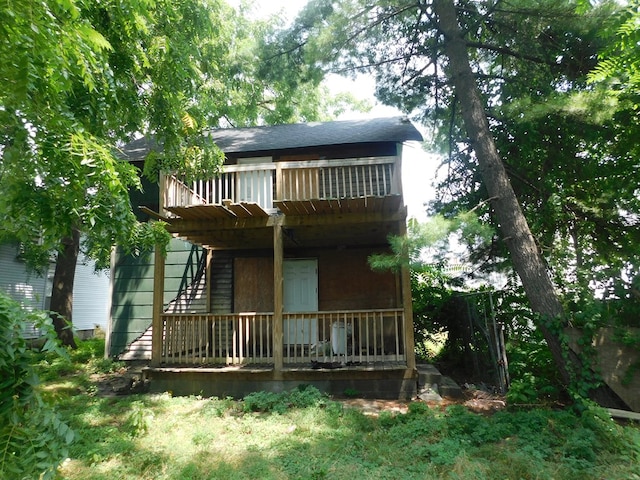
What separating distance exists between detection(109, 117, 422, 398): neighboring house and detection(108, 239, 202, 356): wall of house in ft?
0.09

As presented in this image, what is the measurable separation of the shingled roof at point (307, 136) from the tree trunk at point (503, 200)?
7.46 ft

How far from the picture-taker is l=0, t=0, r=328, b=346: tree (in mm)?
2994

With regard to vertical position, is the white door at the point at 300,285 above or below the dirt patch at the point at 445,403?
above

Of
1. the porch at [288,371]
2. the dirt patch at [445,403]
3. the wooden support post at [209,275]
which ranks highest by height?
the wooden support post at [209,275]

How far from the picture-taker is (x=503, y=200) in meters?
6.49

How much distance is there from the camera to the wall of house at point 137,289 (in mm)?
9961

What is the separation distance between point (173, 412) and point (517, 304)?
6665 millimetres

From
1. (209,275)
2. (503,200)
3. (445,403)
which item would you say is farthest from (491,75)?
(209,275)

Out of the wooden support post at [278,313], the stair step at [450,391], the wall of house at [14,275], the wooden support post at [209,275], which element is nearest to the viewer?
the stair step at [450,391]

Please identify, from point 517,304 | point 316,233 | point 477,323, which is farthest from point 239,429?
point 517,304

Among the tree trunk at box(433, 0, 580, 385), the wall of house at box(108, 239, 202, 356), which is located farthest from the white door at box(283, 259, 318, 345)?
the tree trunk at box(433, 0, 580, 385)

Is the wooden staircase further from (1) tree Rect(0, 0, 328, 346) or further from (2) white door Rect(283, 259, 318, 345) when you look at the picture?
(1) tree Rect(0, 0, 328, 346)

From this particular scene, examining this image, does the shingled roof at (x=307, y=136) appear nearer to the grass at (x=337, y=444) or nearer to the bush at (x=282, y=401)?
the bush at (x=282, y=401)

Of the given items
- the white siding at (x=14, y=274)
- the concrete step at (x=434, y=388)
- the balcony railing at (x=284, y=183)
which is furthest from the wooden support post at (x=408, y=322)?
the white siding at (x=14, y=274)
